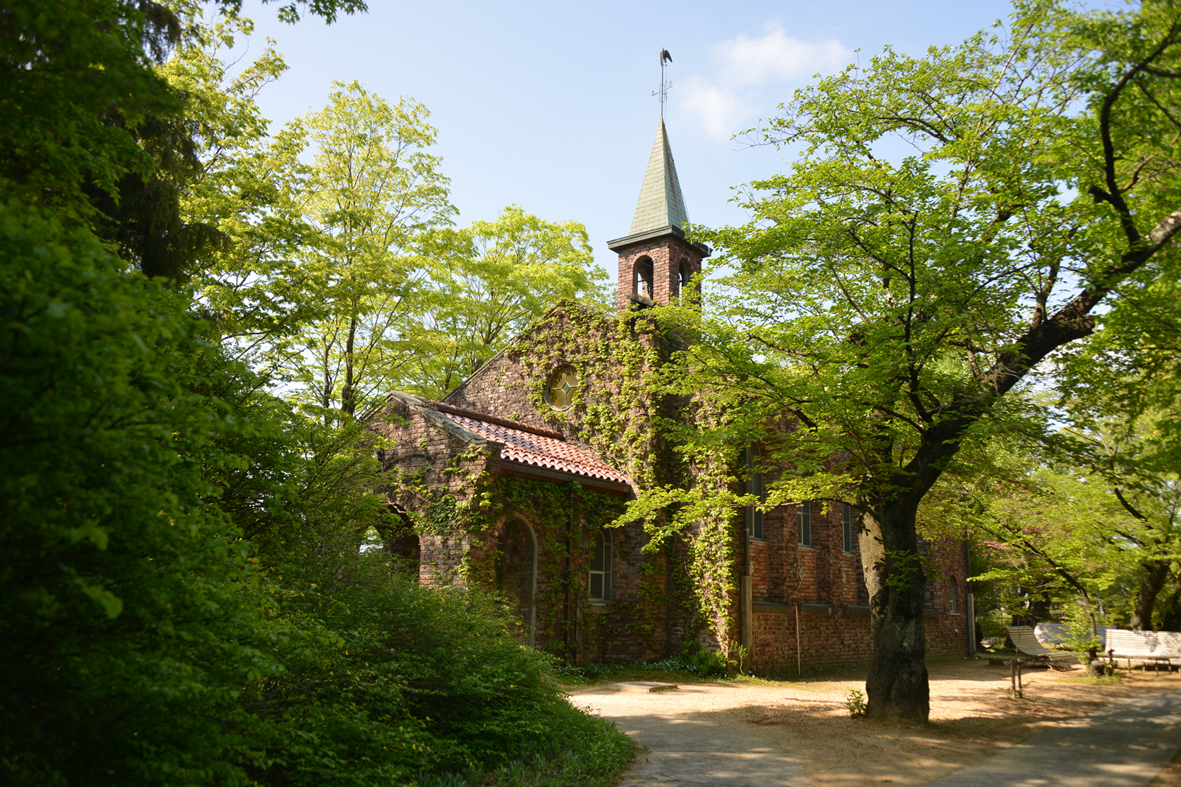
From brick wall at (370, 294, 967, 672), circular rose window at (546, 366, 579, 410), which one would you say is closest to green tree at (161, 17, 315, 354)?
brick wall at (370, 294, 967, 672)

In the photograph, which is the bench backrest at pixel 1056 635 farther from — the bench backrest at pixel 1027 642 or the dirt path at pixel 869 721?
the dirt path at pixel 869 721

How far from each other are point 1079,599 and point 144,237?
23042 millimetres

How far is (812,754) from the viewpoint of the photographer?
7.92 m

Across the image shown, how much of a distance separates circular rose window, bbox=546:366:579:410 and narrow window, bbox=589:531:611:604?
11.9ft

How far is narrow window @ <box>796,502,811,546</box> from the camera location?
18.2 m

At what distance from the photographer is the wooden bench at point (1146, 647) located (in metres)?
17.6

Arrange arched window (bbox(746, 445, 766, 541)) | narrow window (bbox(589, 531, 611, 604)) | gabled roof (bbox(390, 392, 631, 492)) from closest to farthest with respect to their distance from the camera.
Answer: gabled roof (bbox(390, 392, 631, 492)) → narrow window (bbox(589, 531, 611, 604)) → arched window (bbox(746, 445, 766, 541))

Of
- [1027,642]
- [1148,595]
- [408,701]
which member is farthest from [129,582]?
[1148,595]

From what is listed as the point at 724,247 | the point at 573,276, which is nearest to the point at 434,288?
the point at 573,276

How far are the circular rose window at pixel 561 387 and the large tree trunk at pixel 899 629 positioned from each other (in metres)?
9.18

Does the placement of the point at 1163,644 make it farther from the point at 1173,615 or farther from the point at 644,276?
the point at 644,276

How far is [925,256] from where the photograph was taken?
8.41m

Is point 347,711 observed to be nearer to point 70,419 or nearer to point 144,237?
point 70,419

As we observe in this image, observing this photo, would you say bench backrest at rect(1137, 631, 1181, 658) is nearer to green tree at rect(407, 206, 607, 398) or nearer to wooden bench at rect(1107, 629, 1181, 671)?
wooden bench at rect(1107, 629, 1181, 671)
